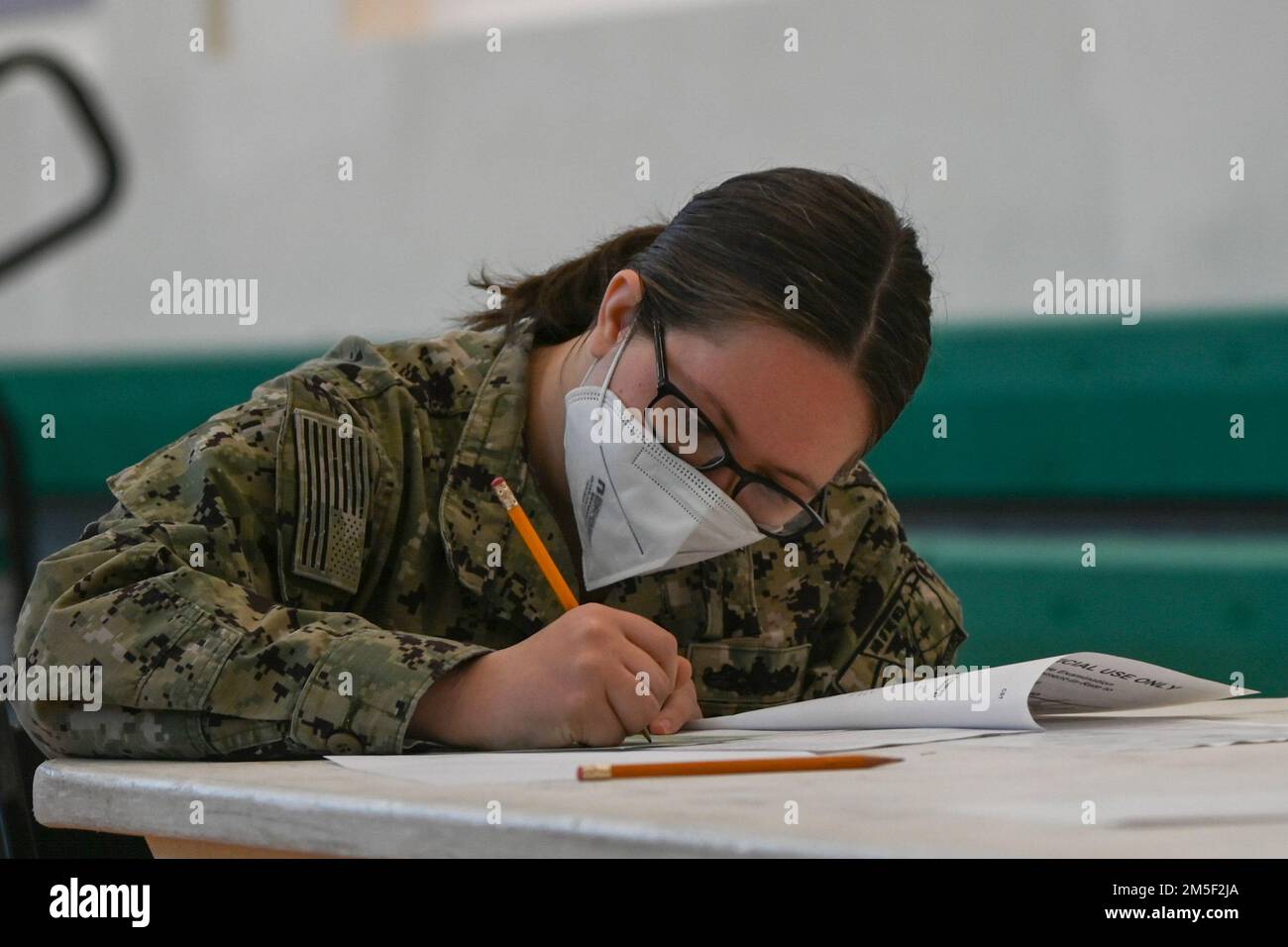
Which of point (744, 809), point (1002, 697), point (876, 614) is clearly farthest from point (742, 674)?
point (744, 809)

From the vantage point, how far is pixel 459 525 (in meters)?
1.08

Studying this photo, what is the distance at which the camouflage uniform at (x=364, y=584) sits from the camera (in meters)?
0.80

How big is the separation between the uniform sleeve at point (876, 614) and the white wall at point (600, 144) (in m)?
0.53

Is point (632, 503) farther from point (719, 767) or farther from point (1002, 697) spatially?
point (719, 767)

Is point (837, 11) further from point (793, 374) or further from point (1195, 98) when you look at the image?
point (793, 374)

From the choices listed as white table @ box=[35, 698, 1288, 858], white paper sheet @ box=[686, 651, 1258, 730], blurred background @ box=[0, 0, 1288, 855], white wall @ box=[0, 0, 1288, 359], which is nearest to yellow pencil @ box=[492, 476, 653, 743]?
white paper sheet @ box=[686, 651, 1258, 730]

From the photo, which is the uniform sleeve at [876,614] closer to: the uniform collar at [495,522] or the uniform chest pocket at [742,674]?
the uniform chest pocket at [742,674]

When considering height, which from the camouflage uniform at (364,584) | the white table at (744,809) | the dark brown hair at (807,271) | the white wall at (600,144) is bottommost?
the white table at (744,809)

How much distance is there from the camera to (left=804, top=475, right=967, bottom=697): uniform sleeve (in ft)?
4.18

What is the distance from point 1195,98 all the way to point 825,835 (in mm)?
1694

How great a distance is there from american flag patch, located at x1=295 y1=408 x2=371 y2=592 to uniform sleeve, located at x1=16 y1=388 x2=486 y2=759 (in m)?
0.06

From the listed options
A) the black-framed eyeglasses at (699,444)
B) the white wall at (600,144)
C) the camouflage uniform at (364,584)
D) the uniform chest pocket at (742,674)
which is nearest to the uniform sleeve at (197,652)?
the camouflage uniform at (364,584)

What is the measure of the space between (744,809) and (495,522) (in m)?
0.59

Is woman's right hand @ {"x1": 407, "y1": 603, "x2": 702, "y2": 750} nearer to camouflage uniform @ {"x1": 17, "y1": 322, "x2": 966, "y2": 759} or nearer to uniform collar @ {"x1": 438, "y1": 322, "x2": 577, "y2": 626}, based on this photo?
camouflage uniform @ {"x1": 17, "y1": 322, "x2": 966, "y2": 759}
